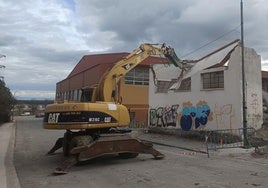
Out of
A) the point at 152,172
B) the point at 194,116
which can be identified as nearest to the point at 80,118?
the point at 152,172

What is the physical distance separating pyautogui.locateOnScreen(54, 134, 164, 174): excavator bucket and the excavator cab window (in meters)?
2.27

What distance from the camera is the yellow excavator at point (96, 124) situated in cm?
1233

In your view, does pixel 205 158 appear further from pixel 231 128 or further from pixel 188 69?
pixel 188 69

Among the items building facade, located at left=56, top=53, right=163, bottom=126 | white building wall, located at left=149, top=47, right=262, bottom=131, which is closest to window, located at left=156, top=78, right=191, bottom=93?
white building wall, located at left=149, top=47, right=262, bottom=131

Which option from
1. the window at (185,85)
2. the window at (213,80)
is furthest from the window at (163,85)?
the window at (213,80)

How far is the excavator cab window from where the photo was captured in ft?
48.0

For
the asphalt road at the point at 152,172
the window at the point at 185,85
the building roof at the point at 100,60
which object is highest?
the building roof at the point at 100,60

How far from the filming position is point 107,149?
12641 mm

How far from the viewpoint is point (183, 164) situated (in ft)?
41.5

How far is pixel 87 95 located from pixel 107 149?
120 inches

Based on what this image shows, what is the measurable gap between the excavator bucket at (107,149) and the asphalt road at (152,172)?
0.96 feet

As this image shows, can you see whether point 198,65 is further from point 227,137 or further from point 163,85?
point 227,137

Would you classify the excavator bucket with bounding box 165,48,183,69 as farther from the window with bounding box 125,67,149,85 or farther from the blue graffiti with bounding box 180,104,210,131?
the window with bounding box 125,67,149,85

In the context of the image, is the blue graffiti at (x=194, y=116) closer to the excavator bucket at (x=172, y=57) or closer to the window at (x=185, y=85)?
the window at (x=185, y=85)
